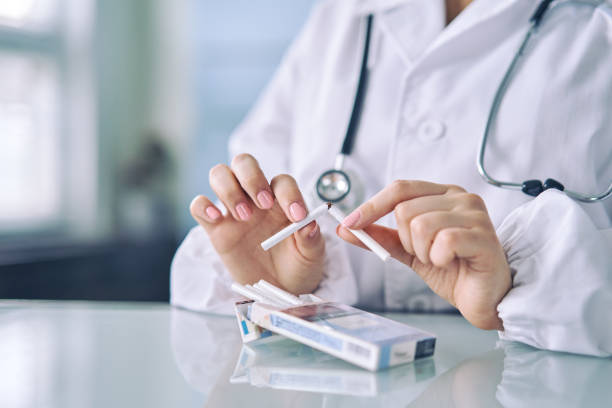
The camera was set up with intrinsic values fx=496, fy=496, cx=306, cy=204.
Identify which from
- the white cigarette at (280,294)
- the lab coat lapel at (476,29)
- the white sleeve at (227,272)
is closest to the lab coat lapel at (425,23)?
the lab coat lapel at (476,29)

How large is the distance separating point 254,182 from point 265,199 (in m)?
0.02

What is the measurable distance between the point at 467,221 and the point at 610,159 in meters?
0.31

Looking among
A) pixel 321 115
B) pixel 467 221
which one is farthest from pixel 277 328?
pixel 321 115

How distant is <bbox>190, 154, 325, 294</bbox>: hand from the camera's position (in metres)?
0.57

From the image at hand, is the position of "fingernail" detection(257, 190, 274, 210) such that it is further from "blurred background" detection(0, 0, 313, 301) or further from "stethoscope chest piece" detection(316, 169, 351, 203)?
"blurred background" detection(0, 0, 313, 301)

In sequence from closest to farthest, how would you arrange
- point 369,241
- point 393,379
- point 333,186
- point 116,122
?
1. point 393,379
2. point 369,241
3. point 333,186
4. point 116,122

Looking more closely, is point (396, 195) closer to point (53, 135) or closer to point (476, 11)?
point (476, 11)

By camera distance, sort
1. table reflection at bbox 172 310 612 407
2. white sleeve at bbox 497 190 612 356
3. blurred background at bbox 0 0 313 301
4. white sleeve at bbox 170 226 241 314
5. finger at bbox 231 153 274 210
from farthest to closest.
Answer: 1. blurred background at bbox 0 0 313 301
2. white sleeve at bbox 170 226 241 314
3. finger at bbox 231 153 274 210
4. white sleeve at bbox 497 190 612 356
5. table reflection at bbox 172 310 612 407

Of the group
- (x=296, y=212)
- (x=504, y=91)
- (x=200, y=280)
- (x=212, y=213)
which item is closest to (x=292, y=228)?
(x=296, y=212)

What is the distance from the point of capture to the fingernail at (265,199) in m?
0.56

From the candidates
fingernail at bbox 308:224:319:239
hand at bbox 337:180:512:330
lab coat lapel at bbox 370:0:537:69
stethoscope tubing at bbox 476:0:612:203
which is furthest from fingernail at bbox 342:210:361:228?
lab coat lapel at bbox 370:0:537:69

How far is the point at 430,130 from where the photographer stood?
2.31 feet

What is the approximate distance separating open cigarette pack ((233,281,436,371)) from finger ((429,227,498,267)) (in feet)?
0.22

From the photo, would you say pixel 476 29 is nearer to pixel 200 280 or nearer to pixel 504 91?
pixel 504 91
